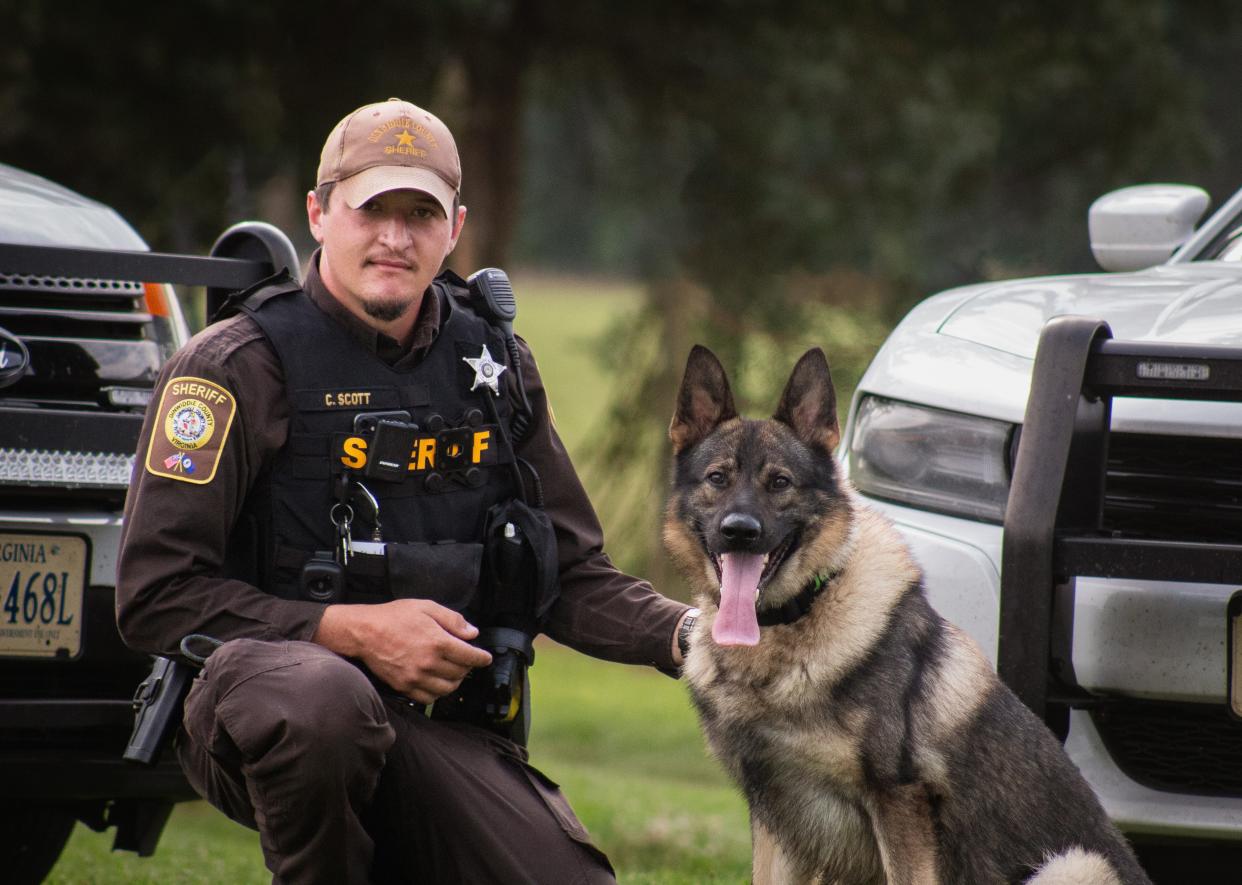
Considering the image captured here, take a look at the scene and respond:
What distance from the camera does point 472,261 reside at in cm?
1074

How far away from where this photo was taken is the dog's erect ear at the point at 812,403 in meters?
3.40

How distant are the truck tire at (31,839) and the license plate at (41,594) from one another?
0.88m

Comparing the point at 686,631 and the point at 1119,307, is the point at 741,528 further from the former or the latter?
the point at 1119,307

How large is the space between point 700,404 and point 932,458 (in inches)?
24.2

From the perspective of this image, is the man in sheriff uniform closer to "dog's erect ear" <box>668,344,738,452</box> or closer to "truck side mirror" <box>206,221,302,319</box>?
"dog's erect ear" <box>668,344,738,452</box>

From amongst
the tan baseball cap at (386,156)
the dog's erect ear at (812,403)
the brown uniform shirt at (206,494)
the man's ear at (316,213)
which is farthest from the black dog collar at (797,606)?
the man's ear at (316,213)

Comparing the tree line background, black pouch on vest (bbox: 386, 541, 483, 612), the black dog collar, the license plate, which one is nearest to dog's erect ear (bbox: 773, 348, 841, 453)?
the black dog collar

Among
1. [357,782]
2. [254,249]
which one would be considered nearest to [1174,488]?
[357,782]

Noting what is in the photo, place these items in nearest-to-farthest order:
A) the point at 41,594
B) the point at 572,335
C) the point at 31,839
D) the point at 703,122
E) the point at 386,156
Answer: the point at 386,156 → the point at 41,594 → the point at 31,839 → the point at 703,122 → the point at 572,335

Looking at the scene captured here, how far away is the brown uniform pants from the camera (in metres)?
2.88

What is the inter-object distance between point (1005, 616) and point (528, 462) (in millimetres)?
1079

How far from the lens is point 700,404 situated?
11.5 ft

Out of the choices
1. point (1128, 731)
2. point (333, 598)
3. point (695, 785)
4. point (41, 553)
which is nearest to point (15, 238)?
point (41, 553)

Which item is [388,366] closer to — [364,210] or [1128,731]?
[364,210]
